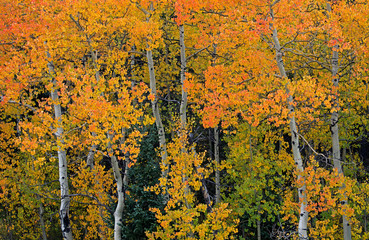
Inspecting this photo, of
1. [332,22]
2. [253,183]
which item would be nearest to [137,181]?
[253,183]

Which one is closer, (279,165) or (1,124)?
(279,165)

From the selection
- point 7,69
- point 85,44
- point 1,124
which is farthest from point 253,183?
point 1,124

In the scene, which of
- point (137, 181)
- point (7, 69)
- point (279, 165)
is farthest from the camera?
point (279, 165)

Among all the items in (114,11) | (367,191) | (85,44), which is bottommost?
(367,191)

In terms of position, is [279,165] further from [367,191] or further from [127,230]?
[127,230]

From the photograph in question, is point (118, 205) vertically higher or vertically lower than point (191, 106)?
lower

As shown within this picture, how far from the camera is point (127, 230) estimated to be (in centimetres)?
1140

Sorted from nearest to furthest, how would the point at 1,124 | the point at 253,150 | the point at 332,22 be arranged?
the point at 332,22 → the point at 253,150 → the point at 1,124

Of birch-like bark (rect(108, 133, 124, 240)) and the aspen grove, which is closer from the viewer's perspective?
the aspen grove

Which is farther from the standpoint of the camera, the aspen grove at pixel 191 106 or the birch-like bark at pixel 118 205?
the birch-like bark at pixel 118 205

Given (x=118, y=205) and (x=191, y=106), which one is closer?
(x=118, y=205)

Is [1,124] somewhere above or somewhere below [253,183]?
above

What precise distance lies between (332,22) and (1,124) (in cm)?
1879

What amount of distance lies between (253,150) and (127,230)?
22.6ft
